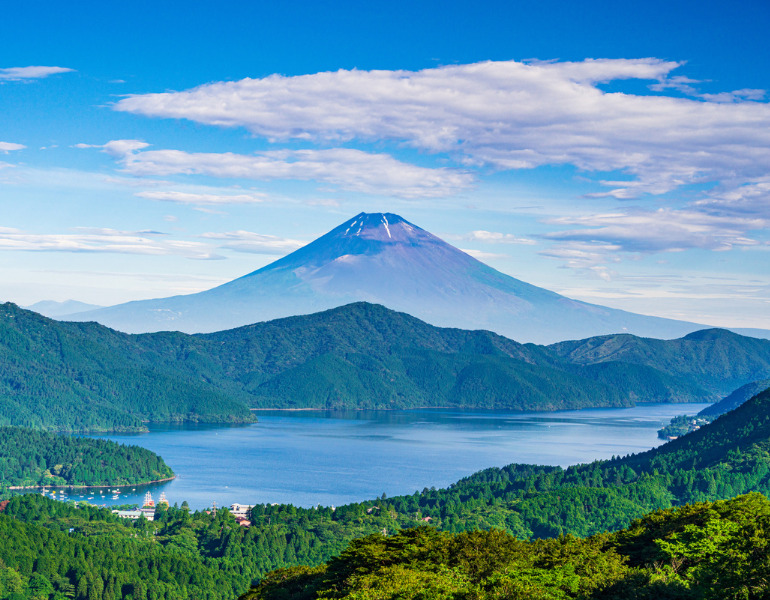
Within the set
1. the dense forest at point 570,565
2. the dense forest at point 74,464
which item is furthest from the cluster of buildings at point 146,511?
the dense forest at point 570,565

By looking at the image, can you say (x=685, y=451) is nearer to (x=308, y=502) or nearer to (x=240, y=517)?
(x=308, y=502)

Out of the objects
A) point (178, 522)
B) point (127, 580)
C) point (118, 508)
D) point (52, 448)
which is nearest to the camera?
point (127, 580)

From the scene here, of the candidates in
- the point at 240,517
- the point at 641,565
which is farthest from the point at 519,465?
the point at 641,565

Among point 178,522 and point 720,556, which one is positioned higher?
point 720,556

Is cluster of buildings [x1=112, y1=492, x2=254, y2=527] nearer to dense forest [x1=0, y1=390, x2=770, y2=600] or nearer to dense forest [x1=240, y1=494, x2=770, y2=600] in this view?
dense forest [x1=0, y1=390, x2=770, y2=600]

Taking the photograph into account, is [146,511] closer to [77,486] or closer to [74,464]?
[77,486]

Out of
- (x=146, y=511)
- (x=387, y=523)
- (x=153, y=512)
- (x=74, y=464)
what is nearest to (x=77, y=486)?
(x=74, y=464)
